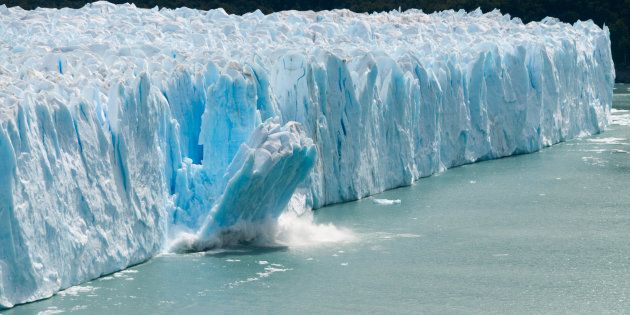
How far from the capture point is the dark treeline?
34.8 m

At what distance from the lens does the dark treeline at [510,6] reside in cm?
3478

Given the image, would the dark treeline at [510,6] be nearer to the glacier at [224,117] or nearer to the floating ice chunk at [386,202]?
the glacier at [224,117]

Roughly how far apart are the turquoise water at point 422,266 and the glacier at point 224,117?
1.19 feet

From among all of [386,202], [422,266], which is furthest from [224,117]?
[386,202]

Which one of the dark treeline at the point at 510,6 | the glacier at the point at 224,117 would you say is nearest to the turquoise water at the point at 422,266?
the glacier at the point at 224,117

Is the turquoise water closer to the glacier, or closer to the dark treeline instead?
the glacier

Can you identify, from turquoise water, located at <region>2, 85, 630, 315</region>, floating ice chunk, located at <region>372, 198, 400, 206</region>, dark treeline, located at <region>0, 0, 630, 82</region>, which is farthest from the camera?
dark treeline, located at <region>0, 0, 630, 82</region>

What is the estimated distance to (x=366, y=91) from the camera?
14.7 m

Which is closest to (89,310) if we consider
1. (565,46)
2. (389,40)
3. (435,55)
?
(435,55)

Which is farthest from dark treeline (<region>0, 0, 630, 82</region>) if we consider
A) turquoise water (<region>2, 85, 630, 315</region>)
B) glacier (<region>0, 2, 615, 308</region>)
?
turquoise water (<region>2, 85, 630, 315</region>)

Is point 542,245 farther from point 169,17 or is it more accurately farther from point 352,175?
point 169,17

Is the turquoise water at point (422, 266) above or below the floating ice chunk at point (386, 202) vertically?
below

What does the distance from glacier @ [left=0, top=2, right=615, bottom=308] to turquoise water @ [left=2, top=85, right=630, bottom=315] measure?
36cm

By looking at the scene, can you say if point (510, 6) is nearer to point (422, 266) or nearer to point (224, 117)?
point (224, 117)
